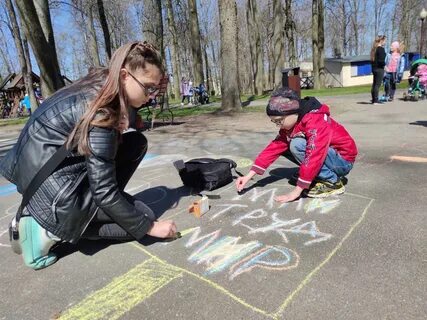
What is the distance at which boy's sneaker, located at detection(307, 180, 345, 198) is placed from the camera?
3.24 m

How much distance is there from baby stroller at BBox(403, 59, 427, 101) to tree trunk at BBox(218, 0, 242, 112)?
4.82 metres

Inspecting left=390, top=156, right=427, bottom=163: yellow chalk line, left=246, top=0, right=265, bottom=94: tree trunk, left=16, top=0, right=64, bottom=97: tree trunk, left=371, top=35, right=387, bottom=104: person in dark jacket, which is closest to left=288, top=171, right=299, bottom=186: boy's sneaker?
left=390, top=156, right=427, bottom=163: yellow chalk line

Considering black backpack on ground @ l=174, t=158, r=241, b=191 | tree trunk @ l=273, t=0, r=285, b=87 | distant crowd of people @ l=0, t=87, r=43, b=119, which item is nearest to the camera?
black backpack on ground @ l=174, t=158, r=241, b=191

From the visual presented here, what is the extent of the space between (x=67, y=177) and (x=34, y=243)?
19.6 inches

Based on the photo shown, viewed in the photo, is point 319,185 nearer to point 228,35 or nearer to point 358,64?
point 228,35

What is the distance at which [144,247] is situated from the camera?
8.50ft

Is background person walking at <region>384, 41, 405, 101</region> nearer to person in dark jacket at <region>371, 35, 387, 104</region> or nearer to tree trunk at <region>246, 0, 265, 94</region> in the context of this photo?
person in dark jacket at <region>371, 35, 387, 104</region>

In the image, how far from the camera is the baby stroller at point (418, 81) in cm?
968

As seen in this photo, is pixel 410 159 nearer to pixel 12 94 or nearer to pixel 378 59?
pixel 378 59

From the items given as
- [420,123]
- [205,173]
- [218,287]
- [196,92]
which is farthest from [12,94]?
[218,287]

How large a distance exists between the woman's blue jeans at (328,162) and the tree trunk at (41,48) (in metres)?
6.21

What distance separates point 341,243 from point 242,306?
0.90 metres

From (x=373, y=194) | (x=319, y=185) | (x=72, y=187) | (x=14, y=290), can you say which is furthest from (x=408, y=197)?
(x=14, y=290)

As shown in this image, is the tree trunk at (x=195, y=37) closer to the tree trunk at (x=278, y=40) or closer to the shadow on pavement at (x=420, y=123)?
the tree trunk at (x=278, y=40)
